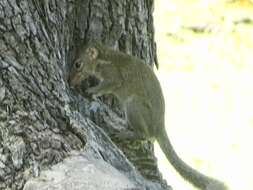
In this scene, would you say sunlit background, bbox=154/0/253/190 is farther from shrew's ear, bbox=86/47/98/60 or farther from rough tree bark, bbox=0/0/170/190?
rough tree bark, bbox=0/0/170/190

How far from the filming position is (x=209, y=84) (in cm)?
855

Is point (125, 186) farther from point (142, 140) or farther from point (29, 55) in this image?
point (142, 140)

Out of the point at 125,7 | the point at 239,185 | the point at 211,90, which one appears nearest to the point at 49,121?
the point at 125,7

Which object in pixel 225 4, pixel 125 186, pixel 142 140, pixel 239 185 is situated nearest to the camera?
pixel 125 186

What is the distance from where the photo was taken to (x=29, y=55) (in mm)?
3928

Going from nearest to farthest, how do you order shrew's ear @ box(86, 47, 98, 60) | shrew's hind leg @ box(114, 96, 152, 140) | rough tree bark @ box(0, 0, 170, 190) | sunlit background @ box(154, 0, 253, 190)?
rough tree bark @ box(0, 0, 170, 190)
shrew's ear @ box(86, 47, 98, 60)
shrew's hind leg @ box(114, 96, 152, 140)
sunlit background @ box(154, 0, 253, 190)

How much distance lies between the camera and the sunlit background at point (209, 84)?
729cm

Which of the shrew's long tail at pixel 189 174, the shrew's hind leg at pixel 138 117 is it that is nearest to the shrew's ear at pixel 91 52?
the shrew's hind leg at pixel 138 117

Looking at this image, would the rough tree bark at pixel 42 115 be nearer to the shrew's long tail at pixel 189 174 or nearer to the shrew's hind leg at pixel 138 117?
the shrew's long tail at pixel 189 174

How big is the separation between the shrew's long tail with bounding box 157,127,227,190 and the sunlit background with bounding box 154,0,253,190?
1.29 metres

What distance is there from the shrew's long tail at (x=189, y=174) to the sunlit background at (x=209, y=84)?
50.9 inches

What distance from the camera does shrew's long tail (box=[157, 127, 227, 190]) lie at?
5.07m

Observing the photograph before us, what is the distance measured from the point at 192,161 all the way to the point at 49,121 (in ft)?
11.7

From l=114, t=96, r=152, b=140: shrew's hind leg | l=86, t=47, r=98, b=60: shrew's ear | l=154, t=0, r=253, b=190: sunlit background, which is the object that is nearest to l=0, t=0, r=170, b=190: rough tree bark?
l=86, t=47, r=98, b=60: shrew's ear
